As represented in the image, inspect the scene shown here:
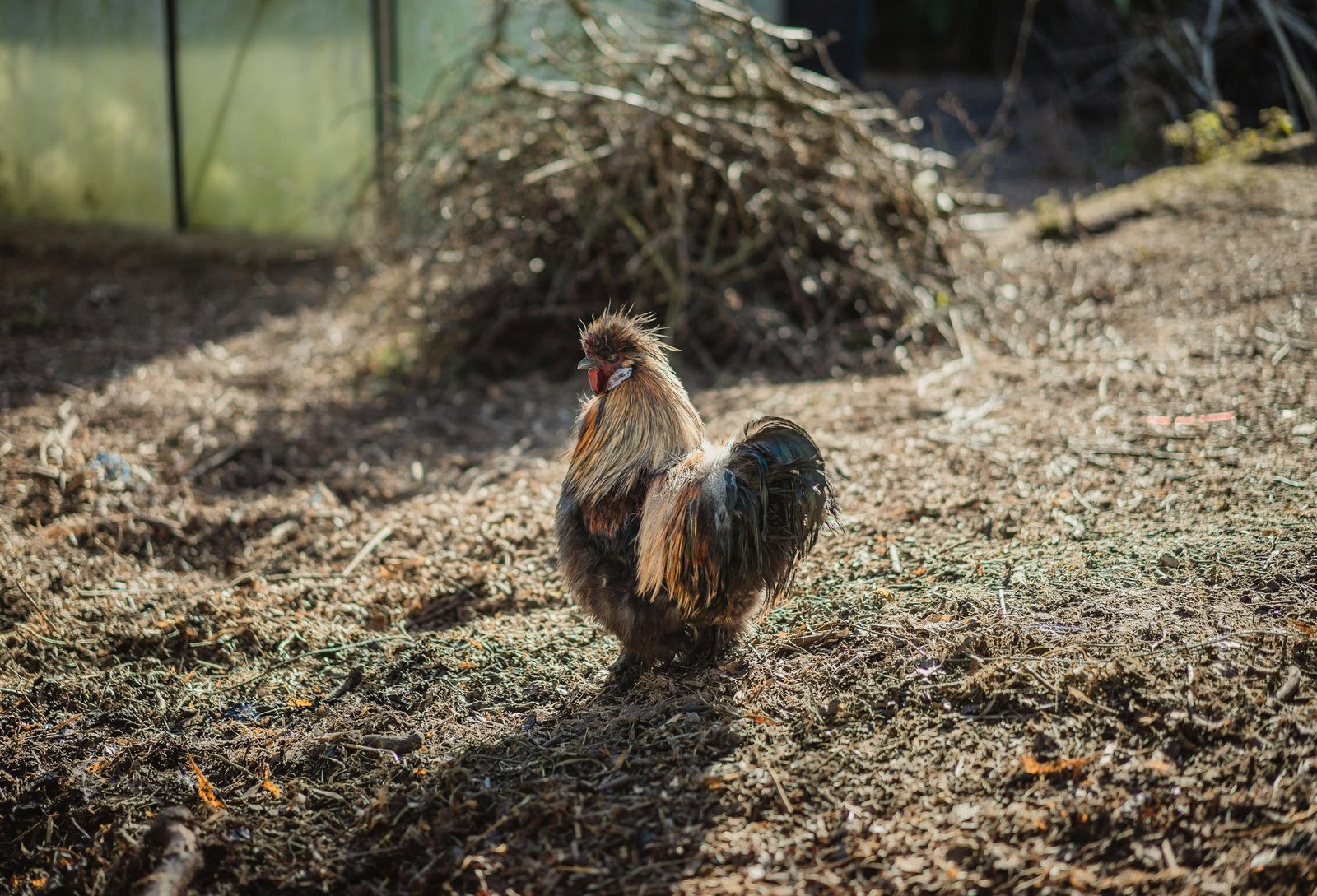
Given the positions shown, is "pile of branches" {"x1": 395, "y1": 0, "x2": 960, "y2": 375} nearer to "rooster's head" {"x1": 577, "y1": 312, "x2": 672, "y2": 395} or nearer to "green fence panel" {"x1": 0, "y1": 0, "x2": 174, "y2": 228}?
"rooster's head" {"x1": 577, "y1": 312, "x2": 672, "y2": 395}

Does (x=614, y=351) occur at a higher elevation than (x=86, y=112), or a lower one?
lower

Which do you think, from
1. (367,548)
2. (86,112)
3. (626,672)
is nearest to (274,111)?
(86,112)

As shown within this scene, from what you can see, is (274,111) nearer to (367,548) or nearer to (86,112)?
(86,112)

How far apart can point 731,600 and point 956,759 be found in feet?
2.51

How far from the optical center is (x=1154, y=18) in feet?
36.0

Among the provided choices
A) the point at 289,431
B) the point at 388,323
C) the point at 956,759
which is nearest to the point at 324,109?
the point at 388,323

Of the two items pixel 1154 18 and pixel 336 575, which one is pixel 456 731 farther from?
pixel 1154 18

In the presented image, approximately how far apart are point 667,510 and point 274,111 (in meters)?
8.08

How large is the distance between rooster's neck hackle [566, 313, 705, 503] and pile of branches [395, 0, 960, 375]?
301cm

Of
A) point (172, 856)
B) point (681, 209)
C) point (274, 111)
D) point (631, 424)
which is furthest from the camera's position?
point (274, 111)

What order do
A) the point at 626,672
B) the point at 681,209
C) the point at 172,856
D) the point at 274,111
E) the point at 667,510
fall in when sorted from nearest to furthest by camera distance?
the point at 172,856 < the point at 667,510 < the point at 626,672 < the point at 681,209 < the point at 274,111

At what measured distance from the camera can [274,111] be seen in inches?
369

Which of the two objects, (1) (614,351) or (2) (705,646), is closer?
(1) (614,351)

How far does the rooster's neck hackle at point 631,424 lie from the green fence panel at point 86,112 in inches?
325
